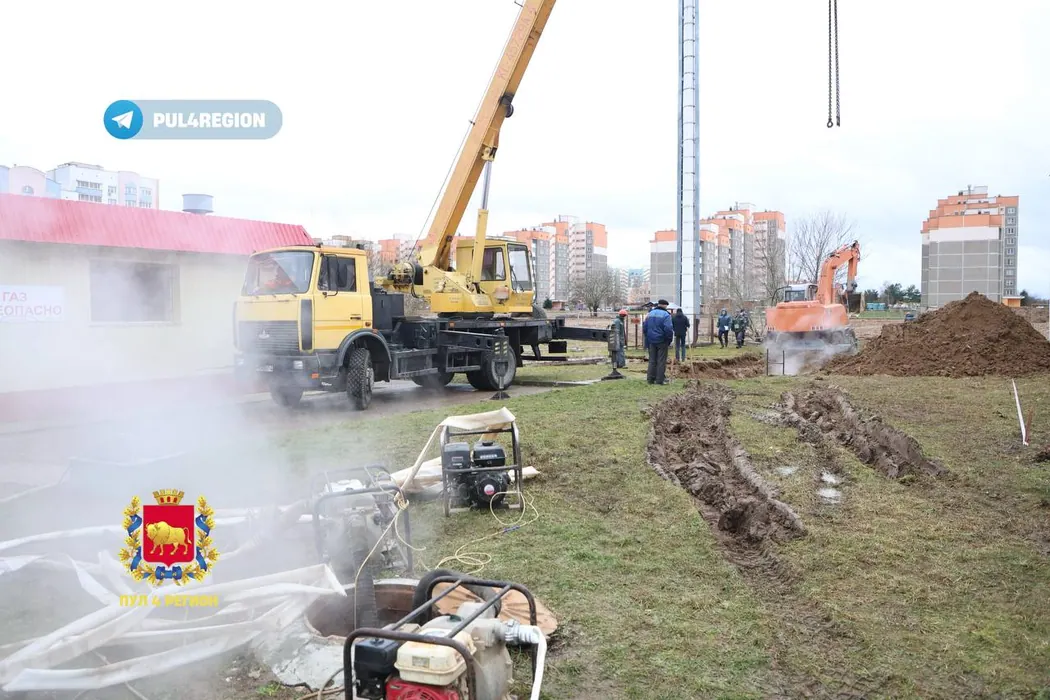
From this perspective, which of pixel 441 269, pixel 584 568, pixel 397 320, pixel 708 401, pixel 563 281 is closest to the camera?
pixel 584 568

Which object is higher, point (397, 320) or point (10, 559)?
point (397, 320)

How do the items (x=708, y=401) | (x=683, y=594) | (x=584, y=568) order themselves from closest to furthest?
(x=683, y=594)
(x=584, y=568)
(x=708, y=401)

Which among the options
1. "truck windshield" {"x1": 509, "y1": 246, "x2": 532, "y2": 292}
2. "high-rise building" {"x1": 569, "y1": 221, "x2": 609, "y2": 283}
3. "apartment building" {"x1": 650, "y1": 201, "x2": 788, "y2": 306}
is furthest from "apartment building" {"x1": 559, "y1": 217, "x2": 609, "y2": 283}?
"truck windshield" {"x1": 509, "y1": 246, "x2": 532, "y2": 292}

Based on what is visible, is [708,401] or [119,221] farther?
[708,401]

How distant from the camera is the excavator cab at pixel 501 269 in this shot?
50.6 feet

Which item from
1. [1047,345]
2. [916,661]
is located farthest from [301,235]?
[1047,345]

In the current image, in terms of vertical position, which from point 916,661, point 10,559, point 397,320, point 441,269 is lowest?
point 916,661

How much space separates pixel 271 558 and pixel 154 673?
5.27 feet

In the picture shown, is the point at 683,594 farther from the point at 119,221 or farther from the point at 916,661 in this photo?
the point at 119,221

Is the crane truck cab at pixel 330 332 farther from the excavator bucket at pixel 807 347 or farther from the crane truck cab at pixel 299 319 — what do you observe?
the excavator bucket at pixel 807 347

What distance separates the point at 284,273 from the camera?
11.6 metres

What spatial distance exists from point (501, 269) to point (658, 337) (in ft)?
12.5

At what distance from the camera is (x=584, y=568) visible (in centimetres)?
488

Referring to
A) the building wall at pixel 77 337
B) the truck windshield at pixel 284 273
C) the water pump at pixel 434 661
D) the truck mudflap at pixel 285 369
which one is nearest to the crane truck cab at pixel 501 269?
the truck windshield at pixel 284 273
